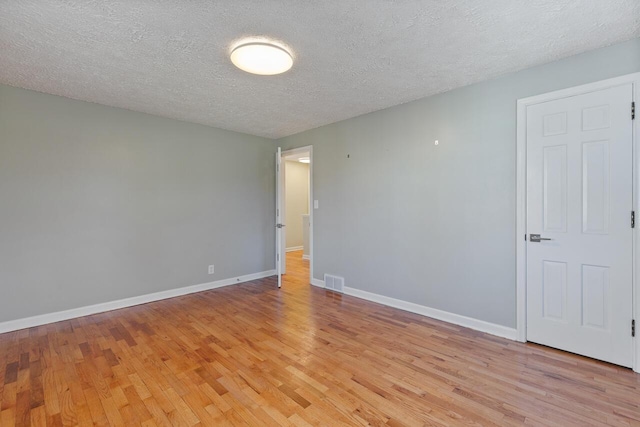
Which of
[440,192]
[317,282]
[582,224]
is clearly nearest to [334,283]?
[317,282]

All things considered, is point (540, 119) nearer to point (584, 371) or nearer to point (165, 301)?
point (584, 371)

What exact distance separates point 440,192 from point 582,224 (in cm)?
122

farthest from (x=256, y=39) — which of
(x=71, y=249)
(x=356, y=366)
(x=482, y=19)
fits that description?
(x=71, y=249)

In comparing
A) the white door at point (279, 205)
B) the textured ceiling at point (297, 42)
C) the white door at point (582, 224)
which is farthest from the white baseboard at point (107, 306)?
the white door at point (582, 224)

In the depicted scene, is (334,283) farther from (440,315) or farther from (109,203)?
(109,203)

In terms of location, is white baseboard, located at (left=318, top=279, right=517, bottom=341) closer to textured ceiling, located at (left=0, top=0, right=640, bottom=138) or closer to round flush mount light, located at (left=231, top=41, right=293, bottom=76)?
textured ceiling, located at (left=0, top=0, right=640, bottom=138)

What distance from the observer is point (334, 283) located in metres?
4.33

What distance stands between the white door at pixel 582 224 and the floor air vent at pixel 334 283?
7.44ft

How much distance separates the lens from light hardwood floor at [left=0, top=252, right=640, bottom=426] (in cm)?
175

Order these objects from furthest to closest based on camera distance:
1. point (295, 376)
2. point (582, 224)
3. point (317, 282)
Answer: point (317, 282) < point (582, 224) < point (295, 376)

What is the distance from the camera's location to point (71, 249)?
3312 mm

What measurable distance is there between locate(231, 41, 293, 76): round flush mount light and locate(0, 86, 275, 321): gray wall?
227cm

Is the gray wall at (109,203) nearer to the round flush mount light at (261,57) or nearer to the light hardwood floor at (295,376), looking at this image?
the light hardwood floor at (295,376)

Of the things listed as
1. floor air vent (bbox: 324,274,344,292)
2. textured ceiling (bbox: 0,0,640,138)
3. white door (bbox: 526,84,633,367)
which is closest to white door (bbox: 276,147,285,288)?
floor air vent (bbox: 324,274,344,292)
